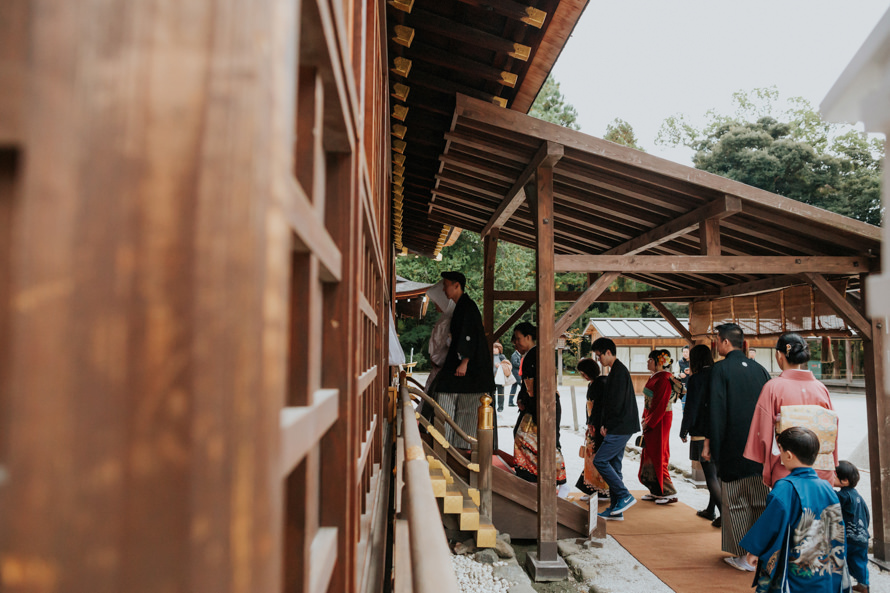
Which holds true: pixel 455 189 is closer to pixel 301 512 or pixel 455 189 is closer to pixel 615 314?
pixel 301 512

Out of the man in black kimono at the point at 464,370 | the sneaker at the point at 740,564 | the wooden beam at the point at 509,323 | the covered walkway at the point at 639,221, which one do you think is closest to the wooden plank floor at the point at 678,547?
the sneaker at the point at 740,564

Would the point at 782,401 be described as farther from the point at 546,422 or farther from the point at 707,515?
the point at 707,515

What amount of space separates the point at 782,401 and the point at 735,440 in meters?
0.89

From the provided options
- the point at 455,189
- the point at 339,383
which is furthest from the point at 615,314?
the point at 339,383

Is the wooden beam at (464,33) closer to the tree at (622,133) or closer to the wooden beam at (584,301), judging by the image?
the wooden beam at (584,301)

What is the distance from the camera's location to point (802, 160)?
2427 centimetres

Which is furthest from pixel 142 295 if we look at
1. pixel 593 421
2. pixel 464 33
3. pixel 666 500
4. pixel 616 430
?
pixel 666 500

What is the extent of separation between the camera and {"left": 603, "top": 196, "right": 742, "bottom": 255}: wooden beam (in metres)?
4.43

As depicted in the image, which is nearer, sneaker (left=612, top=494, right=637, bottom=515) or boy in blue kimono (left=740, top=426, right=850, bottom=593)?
boy in blue kimono (left=740, top=426, right=850, bottom=593)

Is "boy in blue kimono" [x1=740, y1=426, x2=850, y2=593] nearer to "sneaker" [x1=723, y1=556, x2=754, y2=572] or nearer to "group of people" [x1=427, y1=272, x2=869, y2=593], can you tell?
"group of people" [x1=427, y1=272, x2=869, y2=593]

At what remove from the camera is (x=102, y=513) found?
338mm

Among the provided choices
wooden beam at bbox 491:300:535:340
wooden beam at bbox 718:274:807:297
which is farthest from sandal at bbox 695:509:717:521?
wooden beam at bbox 491:300:535:340

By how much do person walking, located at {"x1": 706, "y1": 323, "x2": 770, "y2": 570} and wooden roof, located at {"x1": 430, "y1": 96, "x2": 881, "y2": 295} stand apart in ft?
2.88

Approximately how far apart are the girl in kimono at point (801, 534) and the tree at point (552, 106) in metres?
20.7
